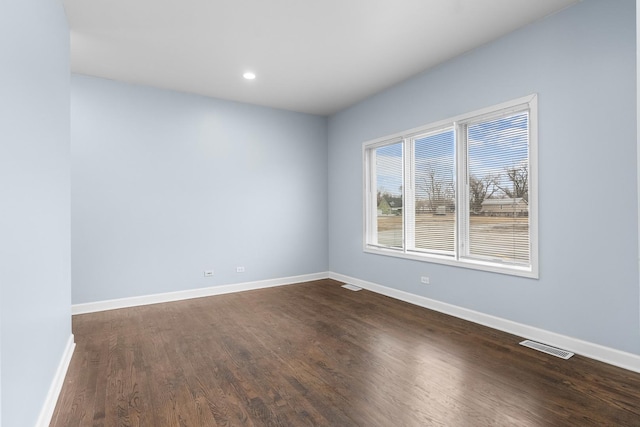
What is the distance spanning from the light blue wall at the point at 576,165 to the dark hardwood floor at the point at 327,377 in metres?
0.36

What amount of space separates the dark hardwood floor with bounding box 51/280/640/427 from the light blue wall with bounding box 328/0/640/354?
36 cm

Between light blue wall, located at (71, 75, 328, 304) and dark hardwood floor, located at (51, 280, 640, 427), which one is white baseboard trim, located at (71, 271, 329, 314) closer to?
light blue wall, located at (71, 75, 328, 304)

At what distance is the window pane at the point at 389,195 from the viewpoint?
4.88 m

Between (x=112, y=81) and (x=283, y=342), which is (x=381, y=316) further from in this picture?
(x=112, y=81)

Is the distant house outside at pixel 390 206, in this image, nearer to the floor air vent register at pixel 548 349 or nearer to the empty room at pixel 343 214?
the empty room at pixel 343 214

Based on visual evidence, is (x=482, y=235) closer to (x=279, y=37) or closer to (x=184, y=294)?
(x=279, y=37)

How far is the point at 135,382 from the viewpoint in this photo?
247 cm

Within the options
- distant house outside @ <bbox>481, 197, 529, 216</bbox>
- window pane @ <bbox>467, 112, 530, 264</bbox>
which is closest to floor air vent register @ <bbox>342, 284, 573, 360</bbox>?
window pane @ <bbox>467, 112, 530, 264</bbox>

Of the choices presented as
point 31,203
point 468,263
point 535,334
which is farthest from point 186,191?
point 535,334

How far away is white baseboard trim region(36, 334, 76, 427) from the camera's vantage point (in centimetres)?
193

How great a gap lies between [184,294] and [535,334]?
4.33 m

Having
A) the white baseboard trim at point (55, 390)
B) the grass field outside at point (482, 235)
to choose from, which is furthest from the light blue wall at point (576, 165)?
the white baseboard trim at point (55, 390)

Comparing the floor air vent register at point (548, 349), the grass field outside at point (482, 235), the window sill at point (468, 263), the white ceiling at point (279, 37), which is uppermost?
the white ceiling at point (279, 37)

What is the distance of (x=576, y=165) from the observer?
285 cm
